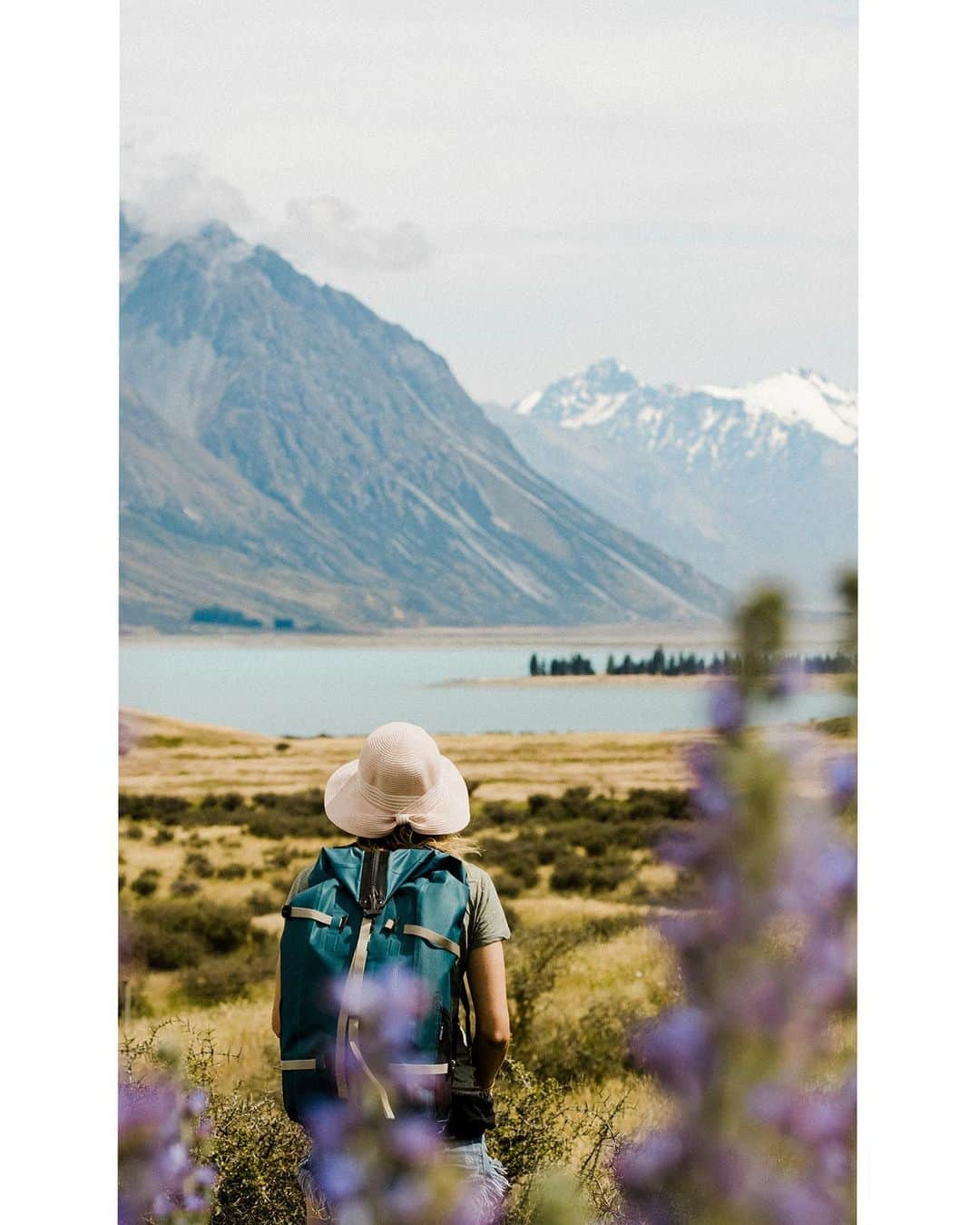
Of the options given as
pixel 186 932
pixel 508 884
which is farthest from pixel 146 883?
A: pixel 508 884

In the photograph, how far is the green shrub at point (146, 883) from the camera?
17453 mm

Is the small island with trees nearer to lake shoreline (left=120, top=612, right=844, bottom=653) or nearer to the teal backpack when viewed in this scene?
lake shoreline (left=120, top=612, right=844, bottom=653)

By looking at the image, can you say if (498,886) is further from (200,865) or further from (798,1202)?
(798,1202)

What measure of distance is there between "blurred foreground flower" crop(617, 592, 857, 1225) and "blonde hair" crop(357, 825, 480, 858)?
0.24 m

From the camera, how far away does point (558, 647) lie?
30.4m

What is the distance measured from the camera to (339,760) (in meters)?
24.6

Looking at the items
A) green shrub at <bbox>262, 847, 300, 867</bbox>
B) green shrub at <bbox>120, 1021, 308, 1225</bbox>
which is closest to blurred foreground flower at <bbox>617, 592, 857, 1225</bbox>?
green shrub at <bbox>120, 1021, 308, 1225</bbox>

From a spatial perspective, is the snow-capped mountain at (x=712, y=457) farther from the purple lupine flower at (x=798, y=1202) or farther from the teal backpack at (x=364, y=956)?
the teal backpack at (x=364, y=956)

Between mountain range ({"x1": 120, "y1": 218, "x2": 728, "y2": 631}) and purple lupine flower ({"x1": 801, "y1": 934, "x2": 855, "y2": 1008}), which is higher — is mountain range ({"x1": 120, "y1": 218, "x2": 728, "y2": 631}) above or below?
above

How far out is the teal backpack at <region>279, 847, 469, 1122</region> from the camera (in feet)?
5.01

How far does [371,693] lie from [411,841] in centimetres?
2781
